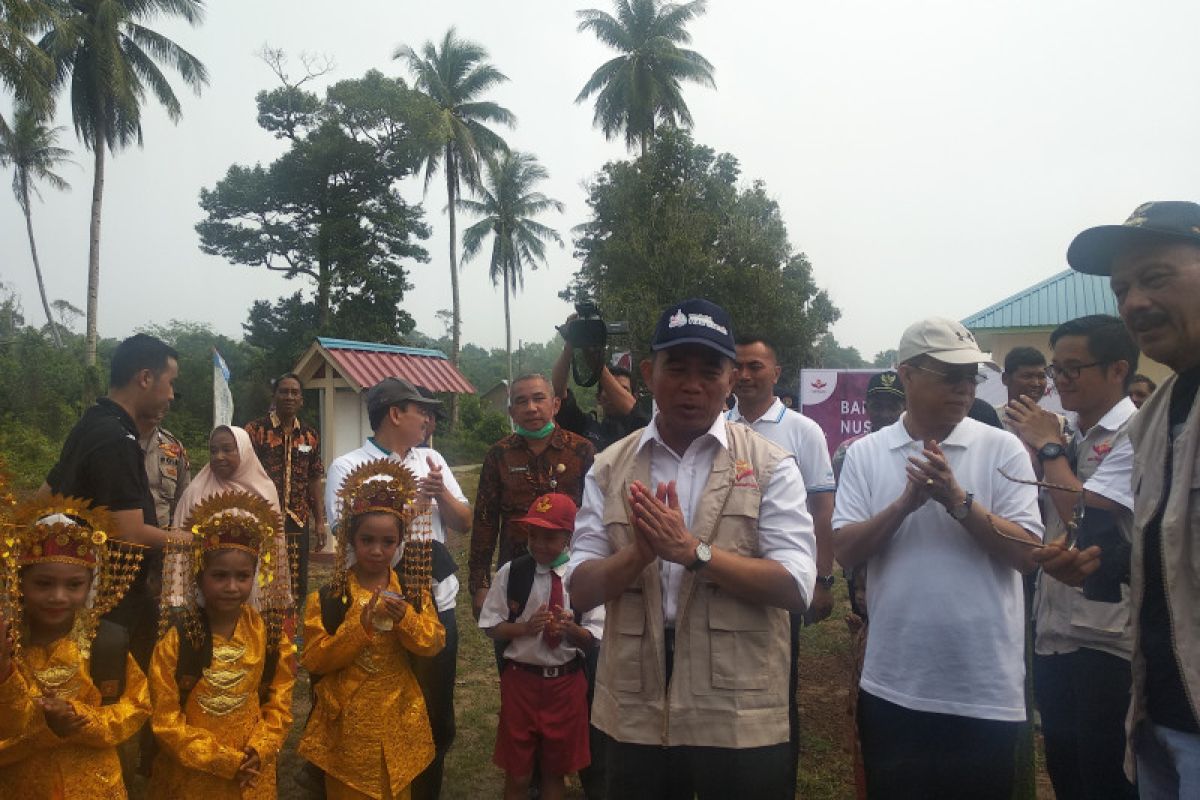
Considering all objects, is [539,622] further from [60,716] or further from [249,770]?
[60,716]

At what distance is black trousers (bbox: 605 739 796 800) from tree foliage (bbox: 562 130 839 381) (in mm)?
17921

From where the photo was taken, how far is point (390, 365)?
11109mm

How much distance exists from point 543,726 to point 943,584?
1.92 metres

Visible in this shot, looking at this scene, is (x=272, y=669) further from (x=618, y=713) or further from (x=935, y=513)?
(x=935, y=513)

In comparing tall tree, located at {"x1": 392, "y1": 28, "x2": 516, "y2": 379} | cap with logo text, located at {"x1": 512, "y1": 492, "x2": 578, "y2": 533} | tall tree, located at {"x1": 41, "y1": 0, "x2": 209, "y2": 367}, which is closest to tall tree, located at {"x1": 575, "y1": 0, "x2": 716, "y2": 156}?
tall tree, located at {"x1": 392, "y1": 28, "x2": 516, "y2": 379}

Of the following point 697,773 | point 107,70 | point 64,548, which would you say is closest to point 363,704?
point 64,548

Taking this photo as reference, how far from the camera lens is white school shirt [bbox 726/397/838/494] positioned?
12.2 ft

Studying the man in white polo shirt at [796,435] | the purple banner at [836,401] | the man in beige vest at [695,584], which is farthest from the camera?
the purple banner at [836,401]

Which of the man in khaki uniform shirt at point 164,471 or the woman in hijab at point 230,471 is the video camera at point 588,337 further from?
the man in khaki uniform shirt at point 164,471

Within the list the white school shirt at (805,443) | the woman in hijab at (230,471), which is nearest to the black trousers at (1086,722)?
the white school shirt at (805,443)

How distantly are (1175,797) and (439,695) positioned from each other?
111 inches

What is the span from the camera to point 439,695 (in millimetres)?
3609

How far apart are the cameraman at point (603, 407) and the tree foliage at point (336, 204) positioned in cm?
2321

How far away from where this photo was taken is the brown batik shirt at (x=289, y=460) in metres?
→ 6.29
